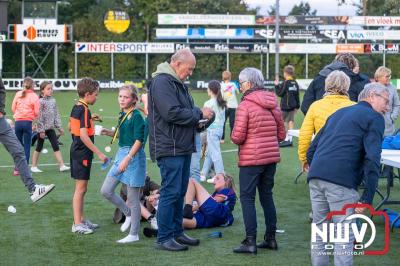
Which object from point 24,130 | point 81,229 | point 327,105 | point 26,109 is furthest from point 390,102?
point 24,130

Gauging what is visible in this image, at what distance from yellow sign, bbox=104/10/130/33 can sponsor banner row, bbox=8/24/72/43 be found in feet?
26.9

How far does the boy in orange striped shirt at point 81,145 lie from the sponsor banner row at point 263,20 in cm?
5679

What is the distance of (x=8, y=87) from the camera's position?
163ft

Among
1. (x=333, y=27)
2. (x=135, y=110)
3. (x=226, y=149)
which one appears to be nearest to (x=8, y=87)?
(x=333, y=27)

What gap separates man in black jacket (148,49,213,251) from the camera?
7.72 m

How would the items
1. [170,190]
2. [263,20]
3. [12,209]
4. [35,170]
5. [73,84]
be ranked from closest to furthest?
[170,190] → [12,209] → [35,170] → [73,84] → [263,20]

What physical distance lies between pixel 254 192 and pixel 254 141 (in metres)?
0.51

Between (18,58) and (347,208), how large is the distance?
55275 millimetres

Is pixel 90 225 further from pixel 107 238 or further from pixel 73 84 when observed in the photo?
pixel 73 84

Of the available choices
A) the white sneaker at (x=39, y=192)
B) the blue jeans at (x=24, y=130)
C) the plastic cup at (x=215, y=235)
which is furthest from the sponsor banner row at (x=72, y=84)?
the plastic cup at (x=215, y=235)

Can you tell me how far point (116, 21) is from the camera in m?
63.9

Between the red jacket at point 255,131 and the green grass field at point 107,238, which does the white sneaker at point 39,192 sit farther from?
the red jacket at point 255,131

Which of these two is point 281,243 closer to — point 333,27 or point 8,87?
point 8,87

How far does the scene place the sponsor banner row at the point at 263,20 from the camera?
65438mm
